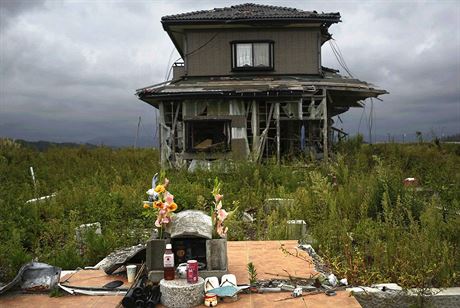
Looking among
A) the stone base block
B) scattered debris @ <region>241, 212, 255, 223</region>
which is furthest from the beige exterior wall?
the stone base block

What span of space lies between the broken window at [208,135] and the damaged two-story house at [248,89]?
0.14 feet

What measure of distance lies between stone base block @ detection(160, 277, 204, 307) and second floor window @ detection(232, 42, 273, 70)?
1453 centimetres

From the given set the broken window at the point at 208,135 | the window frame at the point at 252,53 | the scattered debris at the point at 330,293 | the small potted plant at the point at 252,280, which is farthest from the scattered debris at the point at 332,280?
the window frame at the point at 252,53

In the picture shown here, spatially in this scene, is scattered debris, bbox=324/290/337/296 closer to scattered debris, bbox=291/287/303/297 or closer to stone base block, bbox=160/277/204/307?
scattered debris, bbox=291/287/303/297

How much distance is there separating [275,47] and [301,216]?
11.8 metres

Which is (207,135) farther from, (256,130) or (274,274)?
(274,274)

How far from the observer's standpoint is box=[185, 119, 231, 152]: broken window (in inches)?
659

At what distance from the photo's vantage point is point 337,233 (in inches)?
253

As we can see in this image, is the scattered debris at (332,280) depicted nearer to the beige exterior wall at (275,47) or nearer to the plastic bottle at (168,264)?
the plastic bottle at (168,264)

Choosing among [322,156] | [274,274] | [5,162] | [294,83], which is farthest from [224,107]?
[274,274]

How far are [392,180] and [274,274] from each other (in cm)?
Answer: 432

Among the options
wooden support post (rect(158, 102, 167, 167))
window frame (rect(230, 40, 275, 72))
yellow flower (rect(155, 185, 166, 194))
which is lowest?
yellow flower (rect(155, 185, 166, 194))

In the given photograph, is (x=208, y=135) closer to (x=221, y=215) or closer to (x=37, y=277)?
(x=221, y=215)

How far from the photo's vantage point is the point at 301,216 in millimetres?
7941
